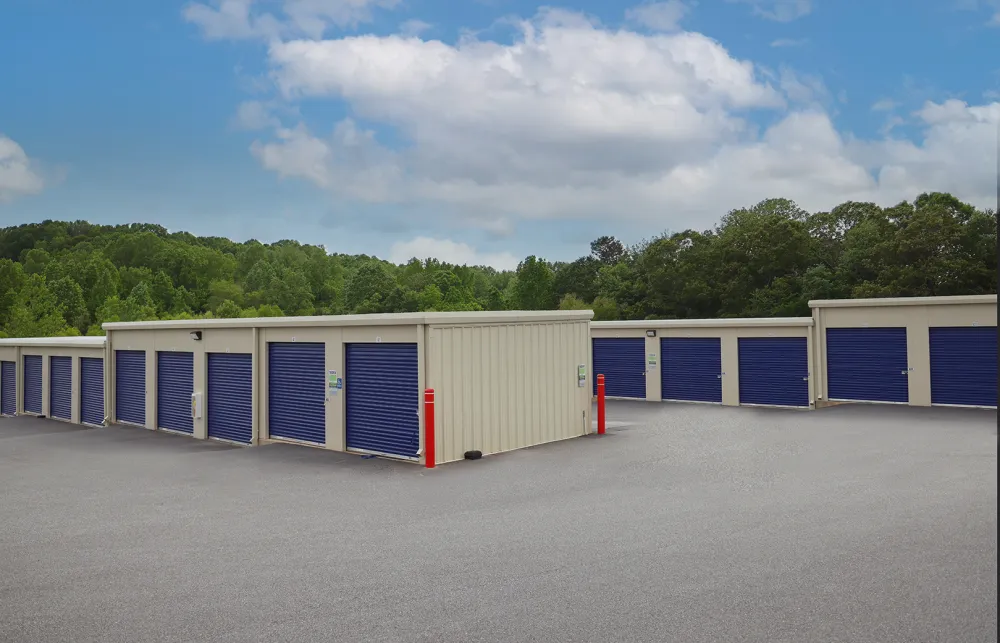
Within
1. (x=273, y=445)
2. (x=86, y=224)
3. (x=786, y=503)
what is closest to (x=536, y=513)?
(x=786, y=503)

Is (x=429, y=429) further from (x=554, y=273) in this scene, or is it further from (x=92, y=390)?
(x=554, y=273)

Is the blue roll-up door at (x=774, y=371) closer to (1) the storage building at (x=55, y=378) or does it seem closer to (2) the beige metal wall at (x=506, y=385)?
(2) the beige metal wall at (x=506, y=385)

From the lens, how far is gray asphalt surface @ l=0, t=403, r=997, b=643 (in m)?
6.08

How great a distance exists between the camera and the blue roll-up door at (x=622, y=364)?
23719 millimetres

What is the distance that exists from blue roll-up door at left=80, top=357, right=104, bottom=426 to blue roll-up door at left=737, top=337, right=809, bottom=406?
56.0ft

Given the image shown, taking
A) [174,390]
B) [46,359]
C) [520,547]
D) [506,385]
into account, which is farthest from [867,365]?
[46,359]

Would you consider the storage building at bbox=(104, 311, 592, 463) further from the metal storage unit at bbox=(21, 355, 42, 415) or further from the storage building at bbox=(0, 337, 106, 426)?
the metal storage unit at bbox=(21, 355, 42, 415)

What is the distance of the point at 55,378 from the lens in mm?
24672

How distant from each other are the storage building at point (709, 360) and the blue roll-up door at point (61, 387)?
1529 cm

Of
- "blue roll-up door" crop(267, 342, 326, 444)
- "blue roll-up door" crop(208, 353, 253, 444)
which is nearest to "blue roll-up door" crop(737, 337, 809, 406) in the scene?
"blue roll-up door" crop(267, 342, 326, 444)

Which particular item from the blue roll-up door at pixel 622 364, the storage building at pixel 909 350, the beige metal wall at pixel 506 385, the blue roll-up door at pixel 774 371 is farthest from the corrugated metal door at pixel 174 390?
the storage building at pixel 909 350

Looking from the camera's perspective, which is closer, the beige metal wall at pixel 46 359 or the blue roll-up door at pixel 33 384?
the beige metal wall at pixel 46 359

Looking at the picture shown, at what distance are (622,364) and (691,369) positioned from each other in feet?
7.46

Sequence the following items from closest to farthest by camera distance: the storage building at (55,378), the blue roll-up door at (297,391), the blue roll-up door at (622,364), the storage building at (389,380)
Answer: the storage building at (389,380) → the blue roll-up door at (297,391) → the storage building at (55,378) → the blue roll-up door at (622,364)
